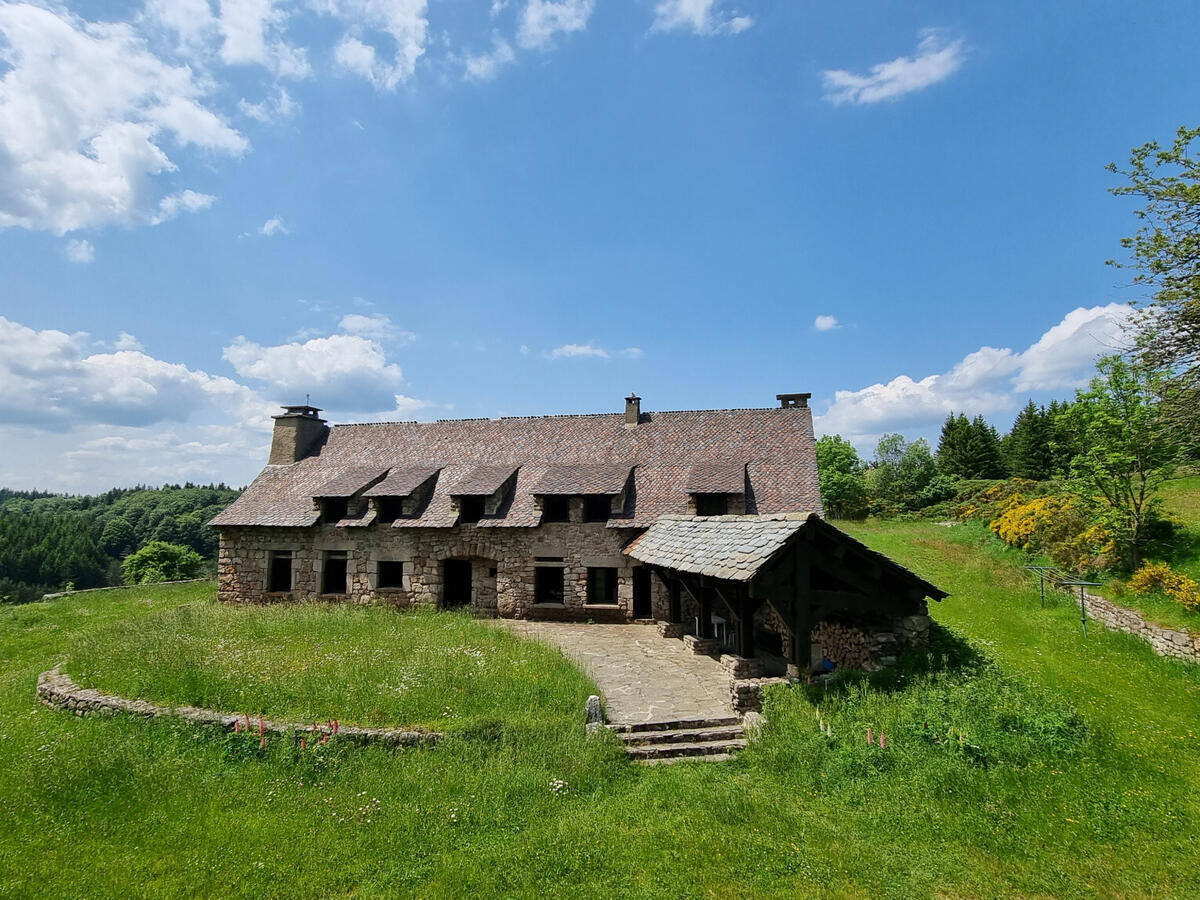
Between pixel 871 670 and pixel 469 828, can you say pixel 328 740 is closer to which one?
pixel 469 828

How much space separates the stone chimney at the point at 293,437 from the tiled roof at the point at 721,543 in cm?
1583

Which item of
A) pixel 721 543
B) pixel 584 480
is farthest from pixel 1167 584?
pixel 584 480

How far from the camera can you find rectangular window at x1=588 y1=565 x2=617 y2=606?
1848 cm

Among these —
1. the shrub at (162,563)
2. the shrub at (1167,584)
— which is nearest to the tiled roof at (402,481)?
the shrub at (1167,584)

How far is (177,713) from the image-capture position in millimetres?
8977

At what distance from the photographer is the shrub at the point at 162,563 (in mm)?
35594

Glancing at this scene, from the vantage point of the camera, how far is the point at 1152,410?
1430 centimetres

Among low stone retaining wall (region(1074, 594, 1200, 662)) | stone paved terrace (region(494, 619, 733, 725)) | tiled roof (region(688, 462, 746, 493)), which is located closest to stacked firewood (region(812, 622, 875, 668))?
stone paved terrace (region(494, 619, 733, 725))

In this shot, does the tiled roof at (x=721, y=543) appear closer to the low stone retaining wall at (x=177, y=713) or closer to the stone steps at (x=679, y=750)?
the stone steps at (x=679, y=750)

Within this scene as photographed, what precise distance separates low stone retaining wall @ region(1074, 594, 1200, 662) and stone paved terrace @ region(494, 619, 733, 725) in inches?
345

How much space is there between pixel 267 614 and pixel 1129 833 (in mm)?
18201

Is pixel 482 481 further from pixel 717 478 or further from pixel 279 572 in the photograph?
pixel 279 572

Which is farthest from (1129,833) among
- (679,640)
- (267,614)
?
(267,614)

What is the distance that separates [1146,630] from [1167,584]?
1.81m
